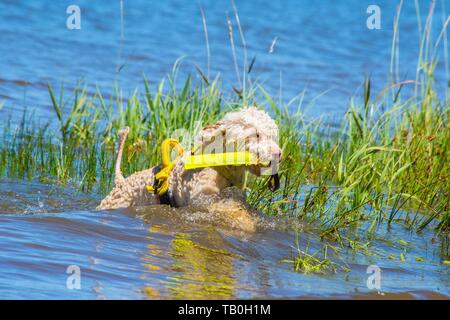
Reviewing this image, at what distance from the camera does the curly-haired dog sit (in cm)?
599

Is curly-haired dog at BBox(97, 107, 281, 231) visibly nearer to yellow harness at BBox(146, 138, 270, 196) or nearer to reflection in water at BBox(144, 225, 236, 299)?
yellow harness at BBox(146, 138, 270, 196)

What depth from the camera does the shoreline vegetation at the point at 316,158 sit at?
7.29m

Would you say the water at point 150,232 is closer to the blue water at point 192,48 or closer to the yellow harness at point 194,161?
the blue water at point 192,48

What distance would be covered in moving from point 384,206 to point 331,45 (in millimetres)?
10524

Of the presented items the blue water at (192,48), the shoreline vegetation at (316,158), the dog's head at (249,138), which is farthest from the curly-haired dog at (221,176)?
the blue water at (192,48)

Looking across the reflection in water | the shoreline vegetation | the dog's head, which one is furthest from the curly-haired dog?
the shoreline vegetation

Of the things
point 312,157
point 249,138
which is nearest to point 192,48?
point 312,157

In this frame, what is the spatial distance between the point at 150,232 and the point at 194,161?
69cm

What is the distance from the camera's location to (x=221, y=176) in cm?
629

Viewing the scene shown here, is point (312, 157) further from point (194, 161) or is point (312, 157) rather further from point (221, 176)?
point (194, 161)

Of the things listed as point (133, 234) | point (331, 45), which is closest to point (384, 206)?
point (133, 234)

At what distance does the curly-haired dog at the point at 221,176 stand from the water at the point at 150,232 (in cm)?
12

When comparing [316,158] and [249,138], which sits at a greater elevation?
[249,138]

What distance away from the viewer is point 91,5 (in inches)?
733
